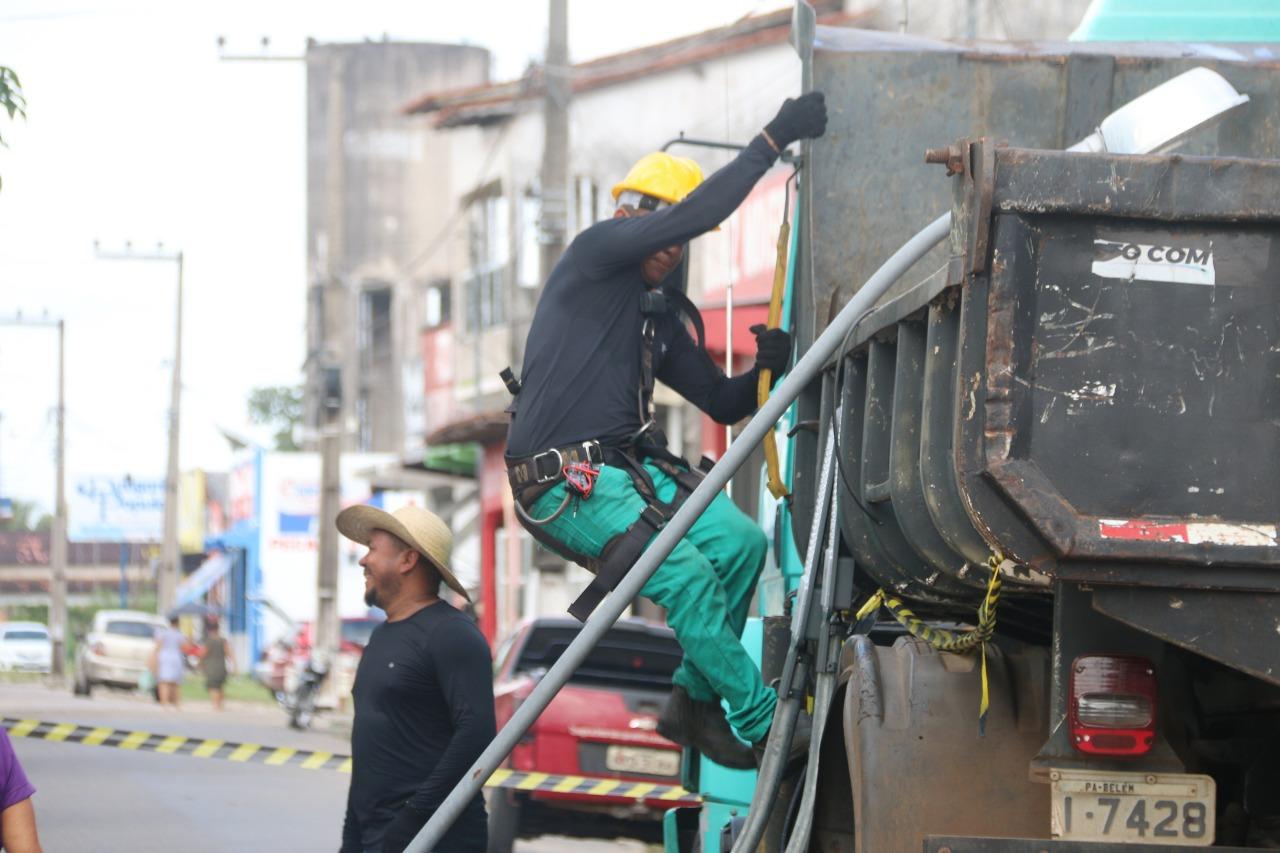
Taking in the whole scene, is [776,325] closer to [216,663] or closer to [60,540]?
[216,663]

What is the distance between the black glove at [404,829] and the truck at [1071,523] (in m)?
1.19

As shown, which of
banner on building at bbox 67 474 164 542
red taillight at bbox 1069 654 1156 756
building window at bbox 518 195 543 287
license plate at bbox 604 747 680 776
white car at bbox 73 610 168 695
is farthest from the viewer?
banner on building at bbox 67 474 164 542

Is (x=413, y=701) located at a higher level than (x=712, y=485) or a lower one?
lower

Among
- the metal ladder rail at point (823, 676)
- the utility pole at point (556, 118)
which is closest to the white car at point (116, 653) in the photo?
the utility pole at point (556, 118)

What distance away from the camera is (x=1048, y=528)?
3506 millimetres

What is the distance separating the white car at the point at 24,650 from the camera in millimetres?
59031

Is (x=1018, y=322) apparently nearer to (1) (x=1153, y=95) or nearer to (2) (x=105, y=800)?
(1) (x=1153, y=95)

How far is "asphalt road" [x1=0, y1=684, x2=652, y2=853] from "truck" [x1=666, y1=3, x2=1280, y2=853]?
734 centimetres

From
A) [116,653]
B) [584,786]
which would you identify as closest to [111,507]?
[116,653]

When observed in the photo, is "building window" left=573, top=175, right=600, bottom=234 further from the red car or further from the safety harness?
the safety harness

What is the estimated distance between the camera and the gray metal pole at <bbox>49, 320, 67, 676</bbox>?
167 ft

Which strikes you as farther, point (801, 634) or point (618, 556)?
point (618, 556)

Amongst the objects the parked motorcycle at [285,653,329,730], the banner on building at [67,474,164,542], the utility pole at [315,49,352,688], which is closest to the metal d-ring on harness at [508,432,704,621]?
the utility pole at [315,49,352,688]

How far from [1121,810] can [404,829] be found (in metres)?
2.37
